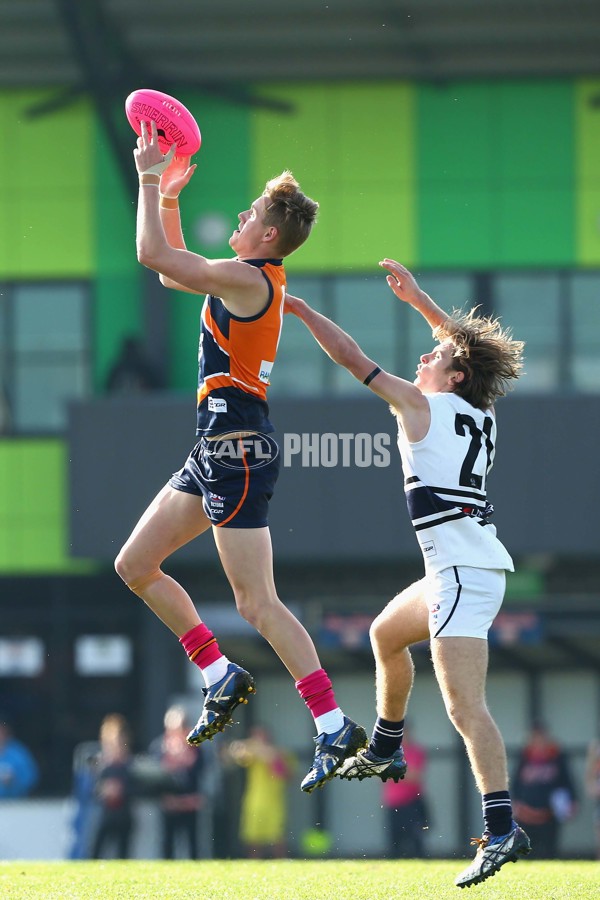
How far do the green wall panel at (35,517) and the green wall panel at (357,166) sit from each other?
4.01 meters

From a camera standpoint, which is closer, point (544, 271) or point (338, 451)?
point (338, 451)

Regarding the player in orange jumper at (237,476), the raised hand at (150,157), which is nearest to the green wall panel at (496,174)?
the player in orange jumper at (237,476)

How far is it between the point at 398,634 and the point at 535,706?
1126 centimetres

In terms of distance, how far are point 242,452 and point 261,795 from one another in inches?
370

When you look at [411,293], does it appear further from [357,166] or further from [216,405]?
[357,166]

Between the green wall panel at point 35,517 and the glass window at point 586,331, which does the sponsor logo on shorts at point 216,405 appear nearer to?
the green wall panel at point 35,517

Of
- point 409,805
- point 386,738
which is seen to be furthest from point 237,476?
point 409,805

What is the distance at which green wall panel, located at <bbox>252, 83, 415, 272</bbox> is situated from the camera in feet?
57.1

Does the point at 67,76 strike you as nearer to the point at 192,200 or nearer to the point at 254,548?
the point at 192,200

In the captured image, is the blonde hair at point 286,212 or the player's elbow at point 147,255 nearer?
the player's elbow at point 147,255

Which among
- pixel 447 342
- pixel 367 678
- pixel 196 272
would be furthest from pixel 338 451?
pixel 367 678

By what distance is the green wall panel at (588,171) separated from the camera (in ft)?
60.1

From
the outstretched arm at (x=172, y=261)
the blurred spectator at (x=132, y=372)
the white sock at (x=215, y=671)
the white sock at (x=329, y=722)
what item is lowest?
the white sock at (x=329, y=722)

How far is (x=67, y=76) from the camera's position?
719 inches
